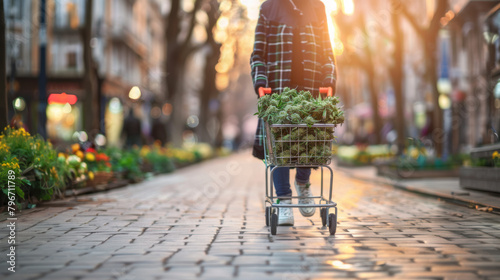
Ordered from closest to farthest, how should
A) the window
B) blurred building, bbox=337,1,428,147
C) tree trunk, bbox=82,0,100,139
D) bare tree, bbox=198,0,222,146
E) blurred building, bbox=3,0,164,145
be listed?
tree trunk, bbox=82,0,100,139 → blurred building, bbox=337,1,428,147 → bare tree, bbox=198,0,222,146 → blurred building, bbox=3,0,164,145 → the window

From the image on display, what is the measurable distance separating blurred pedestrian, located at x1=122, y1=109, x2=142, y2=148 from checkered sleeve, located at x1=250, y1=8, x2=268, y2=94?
49.3ft

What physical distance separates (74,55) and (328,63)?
3474 cm

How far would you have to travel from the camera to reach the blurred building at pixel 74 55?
114ft

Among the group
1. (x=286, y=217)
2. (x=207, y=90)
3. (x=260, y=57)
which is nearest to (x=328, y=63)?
(x=260, y=57)

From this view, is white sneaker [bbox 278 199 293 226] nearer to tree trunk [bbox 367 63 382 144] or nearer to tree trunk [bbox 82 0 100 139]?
tree trunk [bbox 82 0 100 139]

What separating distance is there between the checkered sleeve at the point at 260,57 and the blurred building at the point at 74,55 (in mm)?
22770

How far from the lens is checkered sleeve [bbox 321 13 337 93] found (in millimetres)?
6461

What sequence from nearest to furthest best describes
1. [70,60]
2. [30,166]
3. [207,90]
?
[30,166] → [207,90] → [70,60]

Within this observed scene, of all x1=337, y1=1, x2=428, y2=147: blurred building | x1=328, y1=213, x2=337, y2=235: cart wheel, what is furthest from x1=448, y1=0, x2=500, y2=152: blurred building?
x1=328, y1=213, x2=337, y2=235: cart wheel

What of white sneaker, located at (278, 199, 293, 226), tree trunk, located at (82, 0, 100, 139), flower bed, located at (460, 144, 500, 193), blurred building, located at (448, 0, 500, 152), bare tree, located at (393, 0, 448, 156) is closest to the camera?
white sneaker, located at (278, 199, 293, 226)

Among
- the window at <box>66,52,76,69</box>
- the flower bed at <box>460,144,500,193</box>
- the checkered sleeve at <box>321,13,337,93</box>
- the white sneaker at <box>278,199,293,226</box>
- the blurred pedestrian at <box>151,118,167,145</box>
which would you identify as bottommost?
the white sneaker at <box>278,199,293,226</box>

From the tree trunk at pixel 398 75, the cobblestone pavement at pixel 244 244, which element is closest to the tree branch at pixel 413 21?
the tree trunk at pixel 398 75

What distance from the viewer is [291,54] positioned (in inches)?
258

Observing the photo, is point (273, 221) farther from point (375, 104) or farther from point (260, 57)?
point (375, 104)
